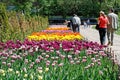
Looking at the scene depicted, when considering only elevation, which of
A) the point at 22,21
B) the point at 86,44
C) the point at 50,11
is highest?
the point at 86,44

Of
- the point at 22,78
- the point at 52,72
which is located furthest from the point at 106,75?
the point at 22,78

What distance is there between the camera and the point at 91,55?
1054 centimetres

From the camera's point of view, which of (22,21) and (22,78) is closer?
(22,78)

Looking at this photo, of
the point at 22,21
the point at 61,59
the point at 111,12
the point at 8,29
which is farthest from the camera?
the point at 22,21

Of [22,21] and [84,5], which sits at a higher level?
[22,21]

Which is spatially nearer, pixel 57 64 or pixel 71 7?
pixel 57 64

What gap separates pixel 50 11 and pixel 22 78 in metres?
86.3

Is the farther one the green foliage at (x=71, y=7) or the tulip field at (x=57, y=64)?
the green foliage at (x=71, y=7)

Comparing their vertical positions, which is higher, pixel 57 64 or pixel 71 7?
pixel 57 64

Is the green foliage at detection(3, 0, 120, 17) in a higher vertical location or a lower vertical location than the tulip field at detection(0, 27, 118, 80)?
lower

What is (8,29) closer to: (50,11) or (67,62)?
(67,62)

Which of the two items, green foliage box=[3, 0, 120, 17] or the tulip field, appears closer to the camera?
the tulip field

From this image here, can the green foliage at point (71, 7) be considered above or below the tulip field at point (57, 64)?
below

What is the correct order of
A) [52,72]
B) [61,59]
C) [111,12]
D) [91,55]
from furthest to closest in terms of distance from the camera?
[111,12], [91,55], [61,59], [52,72]
